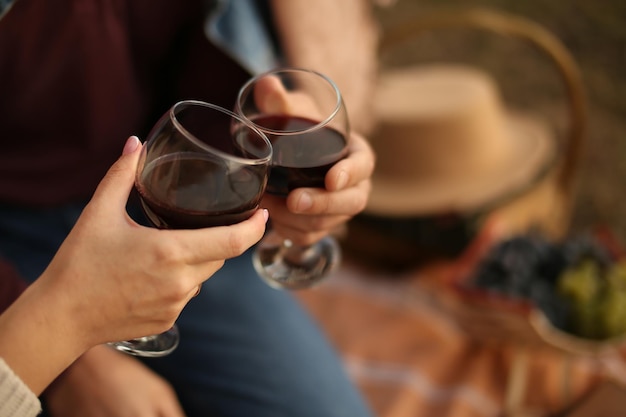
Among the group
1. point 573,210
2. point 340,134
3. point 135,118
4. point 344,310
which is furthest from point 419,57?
point 340,134

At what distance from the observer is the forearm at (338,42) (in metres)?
1.35

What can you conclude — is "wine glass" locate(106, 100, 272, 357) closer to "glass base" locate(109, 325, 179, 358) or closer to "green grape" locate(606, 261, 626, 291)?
"glass base" locate(109, 325, 179, 358)

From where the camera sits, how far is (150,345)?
0.87 m

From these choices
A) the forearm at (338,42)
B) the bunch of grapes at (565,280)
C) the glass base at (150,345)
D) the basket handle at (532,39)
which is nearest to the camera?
the glass base at (150,345)

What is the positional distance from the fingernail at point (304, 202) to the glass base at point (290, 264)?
8.5 inches

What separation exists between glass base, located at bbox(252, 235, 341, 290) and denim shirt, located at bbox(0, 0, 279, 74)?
1.05 ft

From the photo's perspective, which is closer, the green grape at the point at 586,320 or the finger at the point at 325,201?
the finger at the point at 325,201

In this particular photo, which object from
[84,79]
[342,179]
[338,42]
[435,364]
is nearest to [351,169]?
[342,179]

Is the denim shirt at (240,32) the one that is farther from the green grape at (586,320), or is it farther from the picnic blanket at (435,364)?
the green grape at (586,320)

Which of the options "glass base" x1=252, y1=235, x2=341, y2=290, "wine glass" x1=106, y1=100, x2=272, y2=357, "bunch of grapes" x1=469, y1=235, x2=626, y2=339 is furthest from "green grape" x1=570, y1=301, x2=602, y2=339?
"wine glass" x1=106, y1=100, x2=272, y2=357

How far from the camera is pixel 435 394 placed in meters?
1.66

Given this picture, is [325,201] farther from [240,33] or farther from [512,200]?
[512,200]

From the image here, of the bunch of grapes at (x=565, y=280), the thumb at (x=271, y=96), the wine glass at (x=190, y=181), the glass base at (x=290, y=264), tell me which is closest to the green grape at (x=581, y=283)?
the bunch of grapes at (x=565, y=280)

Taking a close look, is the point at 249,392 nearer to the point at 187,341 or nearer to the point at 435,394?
the point at 187,341
